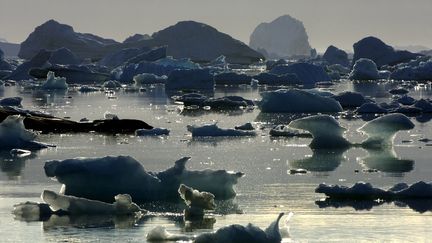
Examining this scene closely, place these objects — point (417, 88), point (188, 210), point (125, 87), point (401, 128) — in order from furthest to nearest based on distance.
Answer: point (125, 87) → point (417, 88) → point (401, 128) → point (188, 210)

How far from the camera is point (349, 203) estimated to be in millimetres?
11102

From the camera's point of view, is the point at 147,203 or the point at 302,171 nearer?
the point at 147,203

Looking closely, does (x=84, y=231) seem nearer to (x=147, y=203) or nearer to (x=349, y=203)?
(x=147, y=203)

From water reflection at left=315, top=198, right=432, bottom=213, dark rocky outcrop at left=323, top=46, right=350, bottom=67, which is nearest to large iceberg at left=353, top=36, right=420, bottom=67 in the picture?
dark rocky outcrop at left=323, top=46, right=350, bottom=67

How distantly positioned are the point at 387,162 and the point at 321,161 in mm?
1034

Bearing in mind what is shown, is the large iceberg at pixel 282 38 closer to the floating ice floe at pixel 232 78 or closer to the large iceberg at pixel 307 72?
the floating ice floe at pixel 232 78

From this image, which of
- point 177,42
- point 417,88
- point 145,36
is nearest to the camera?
point 417,88

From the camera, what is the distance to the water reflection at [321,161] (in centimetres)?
1471

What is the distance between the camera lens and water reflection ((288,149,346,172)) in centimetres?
1471

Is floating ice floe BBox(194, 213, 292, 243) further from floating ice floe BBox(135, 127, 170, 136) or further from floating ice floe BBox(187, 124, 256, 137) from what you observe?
floating ice floe BBox(135, 127, 170, 136)

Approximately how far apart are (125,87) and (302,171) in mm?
32284

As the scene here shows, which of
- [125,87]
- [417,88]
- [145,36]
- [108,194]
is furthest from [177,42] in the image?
[108,194]

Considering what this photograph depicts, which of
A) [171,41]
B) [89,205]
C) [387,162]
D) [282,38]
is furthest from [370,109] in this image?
[282,38]

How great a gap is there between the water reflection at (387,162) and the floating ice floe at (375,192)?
2381 mm
